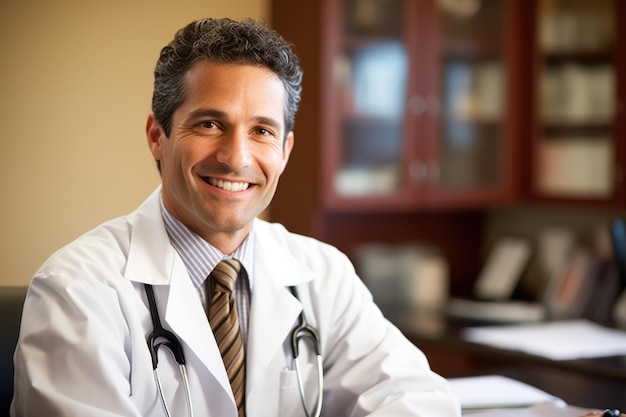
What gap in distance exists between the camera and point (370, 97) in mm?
3326

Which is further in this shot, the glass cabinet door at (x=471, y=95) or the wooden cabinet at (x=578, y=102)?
the glass cabinet door at (x=471, y=95)

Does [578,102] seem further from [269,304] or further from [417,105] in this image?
[269,304]

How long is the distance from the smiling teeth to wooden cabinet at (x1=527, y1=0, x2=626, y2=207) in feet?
6.74

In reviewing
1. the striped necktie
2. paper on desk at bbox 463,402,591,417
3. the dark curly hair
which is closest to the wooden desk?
paper on desk at bbox 463,402,591,417

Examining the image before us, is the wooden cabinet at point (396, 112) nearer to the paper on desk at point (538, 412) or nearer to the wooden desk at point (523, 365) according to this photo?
the wooden desk at point (523, 365)

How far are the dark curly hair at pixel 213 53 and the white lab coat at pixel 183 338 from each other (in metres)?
0.20

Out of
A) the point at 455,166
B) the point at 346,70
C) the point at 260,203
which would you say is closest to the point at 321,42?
the point at 346,70

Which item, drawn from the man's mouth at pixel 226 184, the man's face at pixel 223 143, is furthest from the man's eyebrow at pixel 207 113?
the man's mouth at pixel 226 184

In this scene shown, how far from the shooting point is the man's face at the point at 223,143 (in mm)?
1580

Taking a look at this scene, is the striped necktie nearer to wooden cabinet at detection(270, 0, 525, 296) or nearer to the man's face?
the man's face

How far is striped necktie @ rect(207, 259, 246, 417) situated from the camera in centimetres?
160

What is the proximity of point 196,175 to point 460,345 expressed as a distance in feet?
4.73

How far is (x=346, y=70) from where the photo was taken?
3260 mm

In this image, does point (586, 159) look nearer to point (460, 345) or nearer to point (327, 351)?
point (460, 345)
